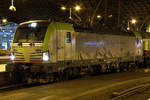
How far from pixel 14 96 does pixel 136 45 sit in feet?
45.9

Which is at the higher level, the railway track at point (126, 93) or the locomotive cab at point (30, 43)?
the locomotive cab at point (30, 43)

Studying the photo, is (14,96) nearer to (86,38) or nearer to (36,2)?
(86,38)

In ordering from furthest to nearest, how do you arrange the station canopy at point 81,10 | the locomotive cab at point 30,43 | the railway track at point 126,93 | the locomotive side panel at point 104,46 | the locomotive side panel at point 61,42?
the station canopy at point 81,10, the locomotive side panel at point 104,46, the locomotive side panel at point 61,42, the locomotive cab at point 30,43, the railway track at point 126,93

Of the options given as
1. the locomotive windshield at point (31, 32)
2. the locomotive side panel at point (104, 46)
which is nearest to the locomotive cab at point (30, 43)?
the locomotive windshield at point (31, 32)

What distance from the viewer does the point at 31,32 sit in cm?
1221

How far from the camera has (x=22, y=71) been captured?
1223 centimetres

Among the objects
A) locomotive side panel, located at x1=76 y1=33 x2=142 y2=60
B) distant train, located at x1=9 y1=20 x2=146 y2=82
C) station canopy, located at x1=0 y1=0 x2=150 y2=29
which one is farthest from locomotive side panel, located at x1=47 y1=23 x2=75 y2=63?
station canopy, located at x1=0 y1=0 x2=150 y2=29

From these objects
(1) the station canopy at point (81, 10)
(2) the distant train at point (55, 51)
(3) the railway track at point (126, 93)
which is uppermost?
(1) the station canopy at point (81, 10)

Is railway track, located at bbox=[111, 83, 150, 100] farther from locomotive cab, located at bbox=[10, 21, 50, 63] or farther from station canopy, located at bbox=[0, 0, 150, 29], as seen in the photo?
station canopy, located at bbox=[0, 0, 150, 29]

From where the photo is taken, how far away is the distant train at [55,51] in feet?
→ 38.3

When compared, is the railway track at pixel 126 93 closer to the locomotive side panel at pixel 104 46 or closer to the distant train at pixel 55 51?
the distant train at pixel 55 51

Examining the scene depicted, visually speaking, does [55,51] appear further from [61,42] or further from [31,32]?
[31,32]

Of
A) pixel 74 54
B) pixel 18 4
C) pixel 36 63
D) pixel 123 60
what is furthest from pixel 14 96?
pixel 18 4

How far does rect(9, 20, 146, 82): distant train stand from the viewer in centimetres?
1166
